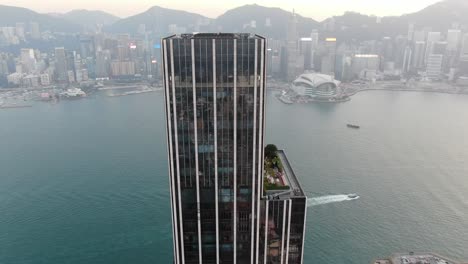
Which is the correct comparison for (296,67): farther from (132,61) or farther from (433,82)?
(132,61)

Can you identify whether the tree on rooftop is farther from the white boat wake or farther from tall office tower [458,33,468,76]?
tall office tower [458,33,468,76]

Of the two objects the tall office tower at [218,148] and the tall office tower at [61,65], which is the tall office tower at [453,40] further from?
the tall office tower at [218,148]

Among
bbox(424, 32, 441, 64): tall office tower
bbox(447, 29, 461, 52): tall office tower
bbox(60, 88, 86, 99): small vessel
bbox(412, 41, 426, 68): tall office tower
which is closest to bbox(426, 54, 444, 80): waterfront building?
bbox(424, 32, 441, 64): tall office tower

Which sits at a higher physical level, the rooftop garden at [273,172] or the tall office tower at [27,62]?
the tall office tower at [27,62]

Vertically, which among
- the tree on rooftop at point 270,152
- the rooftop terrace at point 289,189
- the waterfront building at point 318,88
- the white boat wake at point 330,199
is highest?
the tree on rooftop at point 270,152

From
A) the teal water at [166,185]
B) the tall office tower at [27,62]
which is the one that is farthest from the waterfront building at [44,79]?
the teal water at [166,185]

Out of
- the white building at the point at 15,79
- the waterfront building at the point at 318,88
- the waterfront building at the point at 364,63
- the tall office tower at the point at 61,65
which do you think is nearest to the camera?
the waterfront building at the point at 318,88

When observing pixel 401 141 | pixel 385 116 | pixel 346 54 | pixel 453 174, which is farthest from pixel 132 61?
pixel 453 174
